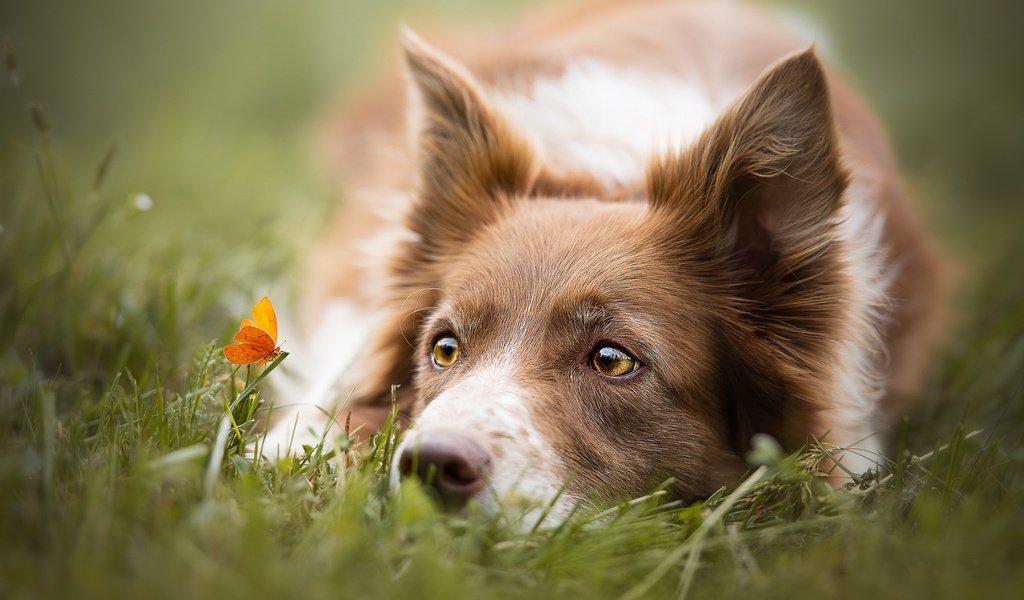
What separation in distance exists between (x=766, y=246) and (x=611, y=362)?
0.68 metres

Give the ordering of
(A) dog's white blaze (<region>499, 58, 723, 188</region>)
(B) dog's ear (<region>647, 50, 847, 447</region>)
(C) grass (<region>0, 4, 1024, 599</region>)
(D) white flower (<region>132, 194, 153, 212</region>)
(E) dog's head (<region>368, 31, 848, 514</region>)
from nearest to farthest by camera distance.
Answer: (C) grass (<region>0, 4, 1024, 599</region>)
(E) dog's head (<region>368, 31, 848, 514</region>)
(B) dog's ear (<region>647, 50, 847, 447</region>)
(D) white flower (<region>132, 194, 153, 212</region>)
(A) dog's white blaze (<region>499, 58, 723, 188</region>)

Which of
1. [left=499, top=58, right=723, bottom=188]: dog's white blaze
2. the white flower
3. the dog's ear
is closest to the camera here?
the dog's ear

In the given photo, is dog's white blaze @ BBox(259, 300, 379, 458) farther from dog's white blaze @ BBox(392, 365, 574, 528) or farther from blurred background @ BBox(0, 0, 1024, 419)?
dog's white blaze @ BBox(392, 365, 574, 528)

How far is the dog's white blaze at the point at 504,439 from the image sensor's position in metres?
2.28

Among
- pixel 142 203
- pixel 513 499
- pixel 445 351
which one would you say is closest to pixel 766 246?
pixel 445 351

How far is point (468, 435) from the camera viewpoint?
230cm

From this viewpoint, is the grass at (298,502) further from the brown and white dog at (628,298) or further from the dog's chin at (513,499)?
the brown and white dog at (628,298)

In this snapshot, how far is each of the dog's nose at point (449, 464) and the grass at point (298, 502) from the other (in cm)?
8

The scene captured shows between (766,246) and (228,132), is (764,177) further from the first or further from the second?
(228,132)

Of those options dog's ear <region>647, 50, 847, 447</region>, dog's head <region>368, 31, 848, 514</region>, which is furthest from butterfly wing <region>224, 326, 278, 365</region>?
dog's ear <region>647, 50, 847, 447</region>

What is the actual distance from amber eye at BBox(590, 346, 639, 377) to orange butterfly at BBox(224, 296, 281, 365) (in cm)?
95

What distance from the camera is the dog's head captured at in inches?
103

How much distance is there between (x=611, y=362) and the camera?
271 cm

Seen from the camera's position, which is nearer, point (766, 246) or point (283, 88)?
point (766, 246)
